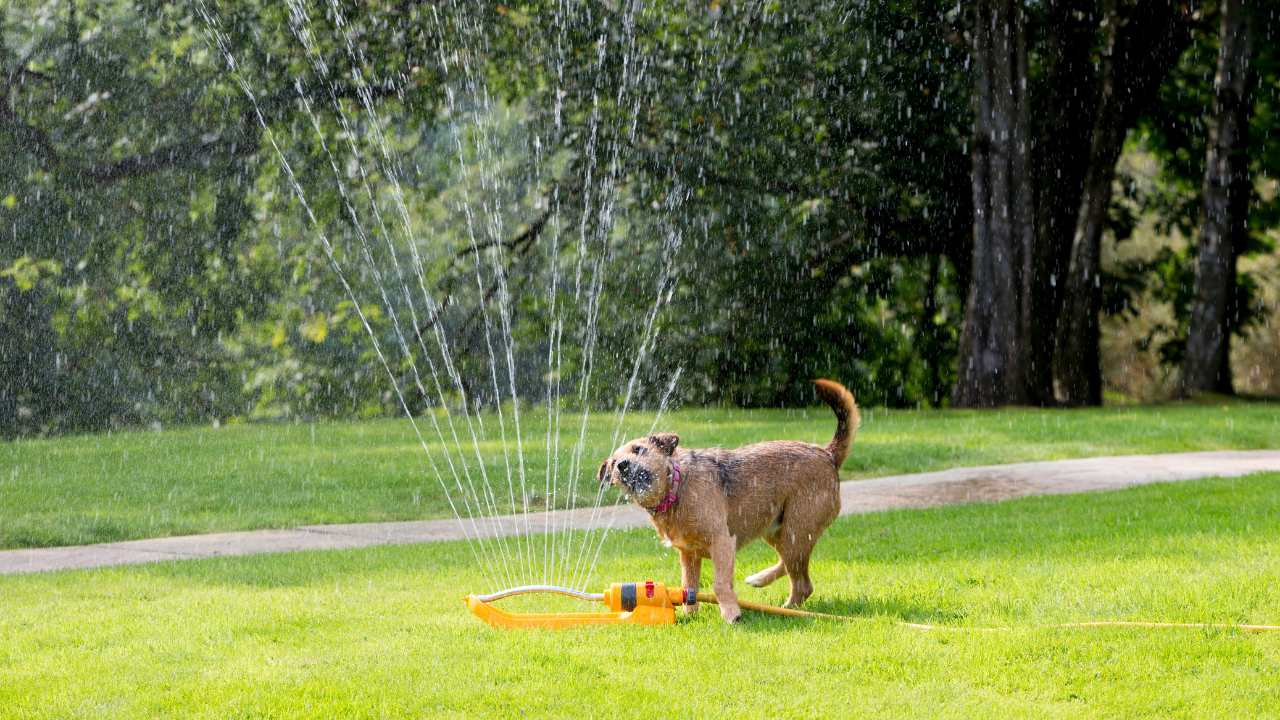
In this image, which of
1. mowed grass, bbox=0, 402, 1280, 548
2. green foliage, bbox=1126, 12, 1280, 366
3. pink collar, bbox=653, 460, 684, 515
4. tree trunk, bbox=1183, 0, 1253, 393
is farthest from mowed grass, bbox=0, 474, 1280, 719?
green foliage, bbox=1126, 12, 1280, 366

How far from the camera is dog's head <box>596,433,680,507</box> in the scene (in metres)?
5.34

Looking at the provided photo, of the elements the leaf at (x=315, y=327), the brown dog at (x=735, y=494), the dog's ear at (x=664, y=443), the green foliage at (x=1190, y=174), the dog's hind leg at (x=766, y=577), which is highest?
the green foliage at (x=1190, y=174)

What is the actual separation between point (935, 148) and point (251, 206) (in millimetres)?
9650

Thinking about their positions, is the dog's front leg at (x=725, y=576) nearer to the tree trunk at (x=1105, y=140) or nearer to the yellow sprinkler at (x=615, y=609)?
the yellow sprinkler at (x=615, y=609)

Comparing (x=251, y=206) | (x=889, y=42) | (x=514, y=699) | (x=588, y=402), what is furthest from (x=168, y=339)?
(x=514, y=699)

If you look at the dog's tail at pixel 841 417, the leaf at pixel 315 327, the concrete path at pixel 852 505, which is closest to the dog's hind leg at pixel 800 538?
the dog's tail at pixel 841 417

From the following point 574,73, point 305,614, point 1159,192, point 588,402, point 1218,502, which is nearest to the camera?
point 305,614

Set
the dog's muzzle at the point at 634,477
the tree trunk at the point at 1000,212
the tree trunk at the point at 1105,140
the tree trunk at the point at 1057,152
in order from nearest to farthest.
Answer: the dog's muzzle at the point at 634,477 < the tree trunk at the point at 1000,212 < the tree trunk at the point at 1105,140 < the tree trunk at the point at 1057,152

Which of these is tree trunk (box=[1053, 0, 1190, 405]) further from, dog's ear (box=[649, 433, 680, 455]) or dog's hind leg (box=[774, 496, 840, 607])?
dog's ear (box=[649, 433, 680, 455])

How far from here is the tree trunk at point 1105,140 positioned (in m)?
19.6

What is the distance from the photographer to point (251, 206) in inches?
810

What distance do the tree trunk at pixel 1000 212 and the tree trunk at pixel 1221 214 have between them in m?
2.96

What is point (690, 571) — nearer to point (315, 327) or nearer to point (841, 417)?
point (841, 417)

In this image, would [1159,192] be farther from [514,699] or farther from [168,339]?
[514,699]
